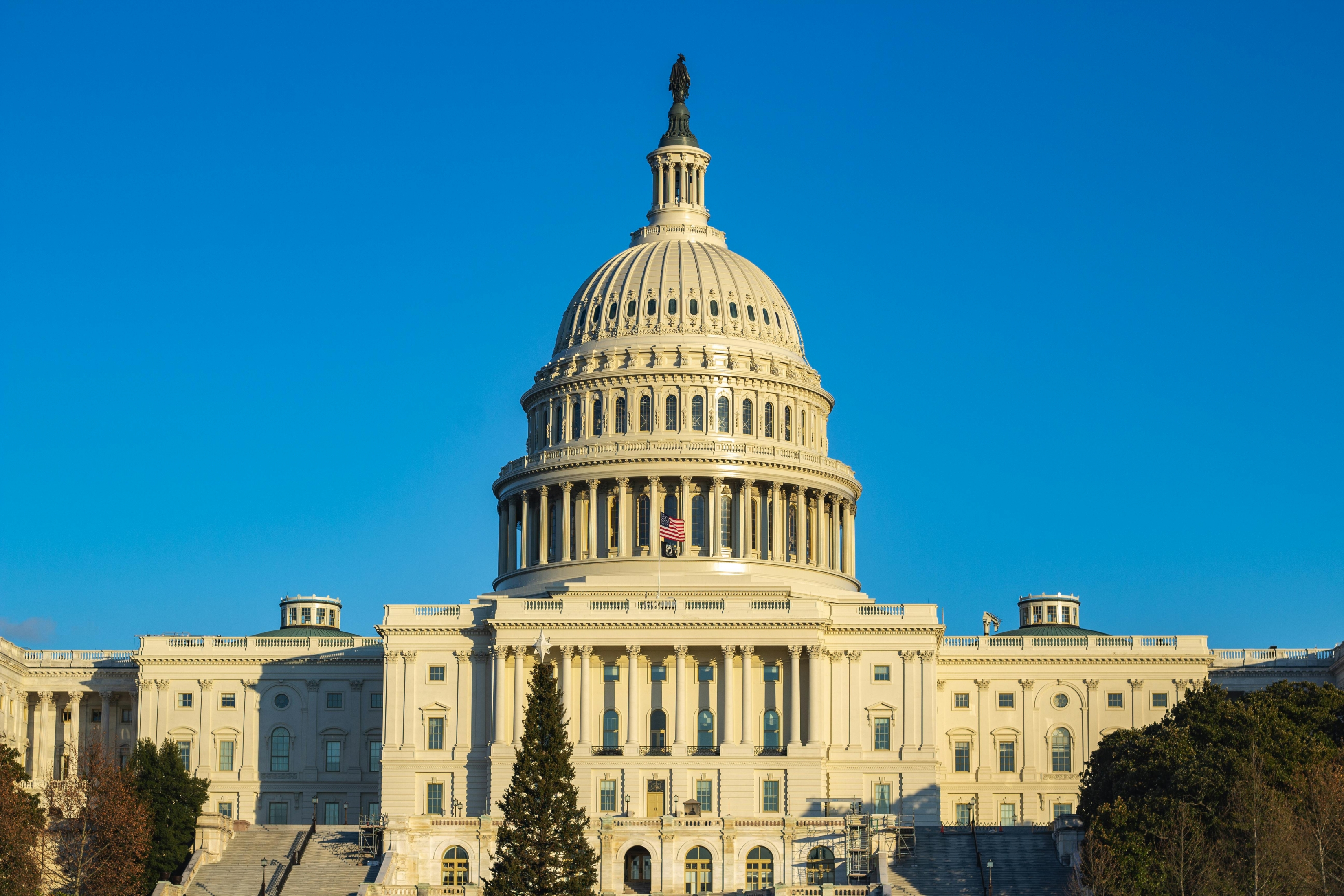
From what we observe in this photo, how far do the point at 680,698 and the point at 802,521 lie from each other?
72.7 feet

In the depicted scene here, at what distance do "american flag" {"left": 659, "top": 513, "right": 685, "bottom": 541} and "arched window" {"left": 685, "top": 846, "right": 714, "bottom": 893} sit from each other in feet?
105

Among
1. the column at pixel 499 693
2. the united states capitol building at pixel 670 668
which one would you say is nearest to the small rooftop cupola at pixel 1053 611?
the united states capitol building at pixel 670 668

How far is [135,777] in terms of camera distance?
5212 inches

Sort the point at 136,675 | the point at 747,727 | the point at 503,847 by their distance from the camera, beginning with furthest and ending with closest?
the point at 136,675, the point at 747,727, the point at 503,847

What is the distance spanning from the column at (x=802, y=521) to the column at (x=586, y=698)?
22.1m

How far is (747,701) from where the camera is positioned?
469 feet

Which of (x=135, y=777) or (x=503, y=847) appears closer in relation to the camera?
(x=503, y=847)

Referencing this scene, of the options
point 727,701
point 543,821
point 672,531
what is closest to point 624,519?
point 672,531

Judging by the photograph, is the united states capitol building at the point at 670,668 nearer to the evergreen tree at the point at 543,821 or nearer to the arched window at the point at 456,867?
the arched window at the point at 456,867

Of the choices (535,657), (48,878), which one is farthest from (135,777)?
(535,657)

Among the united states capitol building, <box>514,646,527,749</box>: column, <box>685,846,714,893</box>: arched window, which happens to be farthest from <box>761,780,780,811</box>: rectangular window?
<box>685,846,714,893</box>: arched window

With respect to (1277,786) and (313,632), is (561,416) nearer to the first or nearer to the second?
(313,632)

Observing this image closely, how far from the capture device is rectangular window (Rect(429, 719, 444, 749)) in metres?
146

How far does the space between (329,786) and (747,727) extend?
29.5 metres
